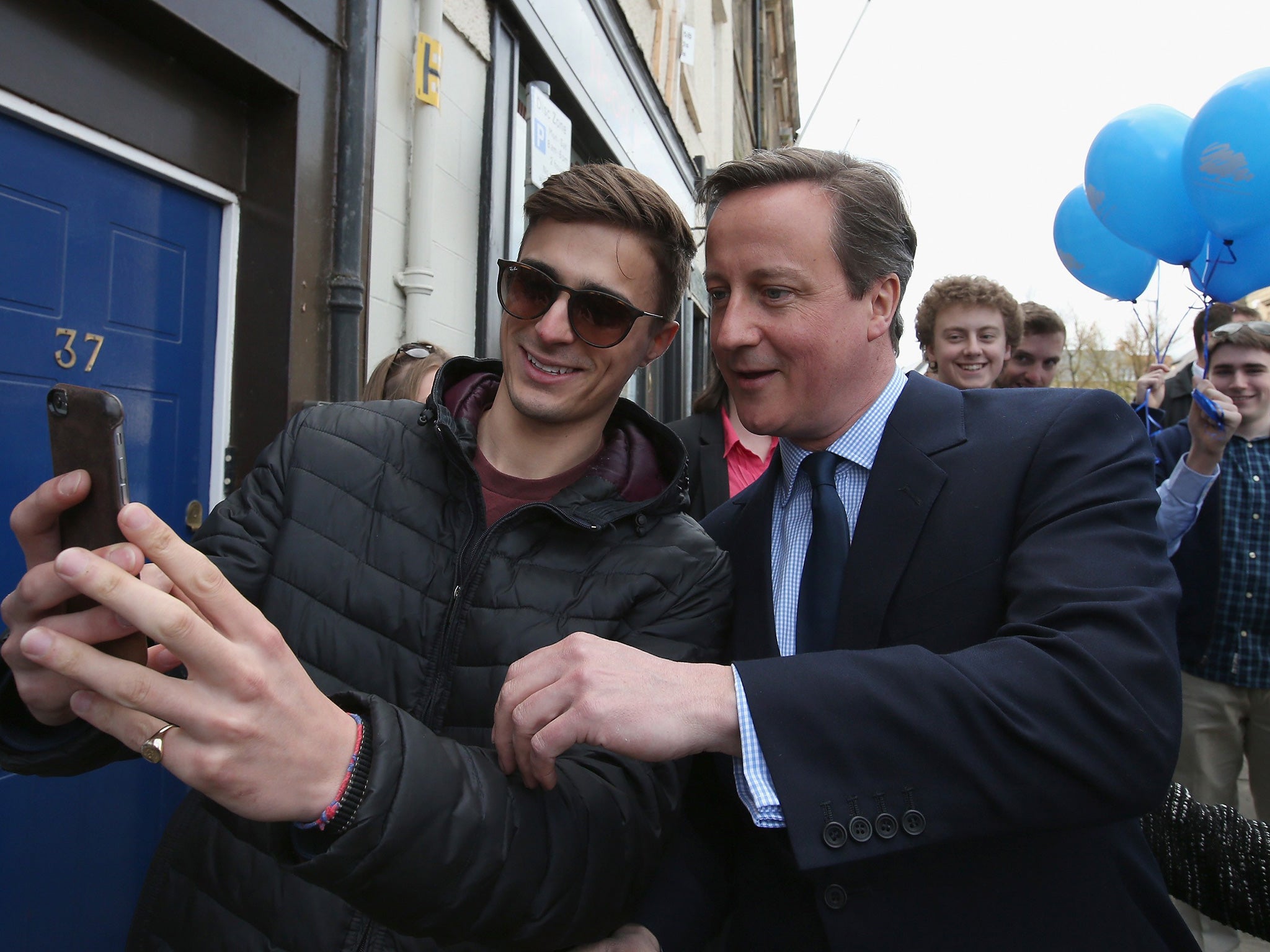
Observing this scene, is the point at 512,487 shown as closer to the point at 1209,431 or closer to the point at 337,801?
the point at 337,801

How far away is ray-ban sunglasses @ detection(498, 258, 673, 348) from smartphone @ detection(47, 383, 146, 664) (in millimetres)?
1029

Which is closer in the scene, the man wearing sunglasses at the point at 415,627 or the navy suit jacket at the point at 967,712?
the man wearing sunglasses at the point at 415,627

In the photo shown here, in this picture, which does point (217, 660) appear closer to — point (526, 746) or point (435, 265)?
point (526, 746)

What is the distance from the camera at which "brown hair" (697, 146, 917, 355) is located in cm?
164

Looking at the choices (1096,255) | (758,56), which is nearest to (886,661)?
(1096,255)

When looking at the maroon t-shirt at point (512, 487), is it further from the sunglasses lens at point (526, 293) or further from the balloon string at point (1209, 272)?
the balloon string at point (1209, 272)

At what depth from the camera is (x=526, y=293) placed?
184 centimetres

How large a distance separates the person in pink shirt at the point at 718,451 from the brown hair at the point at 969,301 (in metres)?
1.42

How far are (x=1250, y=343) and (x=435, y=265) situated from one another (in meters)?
3.43

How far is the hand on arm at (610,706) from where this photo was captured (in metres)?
1.04

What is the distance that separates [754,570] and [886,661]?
58cm

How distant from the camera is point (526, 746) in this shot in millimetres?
1106

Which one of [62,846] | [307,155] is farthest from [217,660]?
[307,155]

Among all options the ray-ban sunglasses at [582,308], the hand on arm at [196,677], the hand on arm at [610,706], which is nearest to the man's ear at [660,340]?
the ray-ban sunglasses at [582,308]
